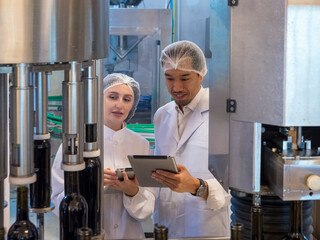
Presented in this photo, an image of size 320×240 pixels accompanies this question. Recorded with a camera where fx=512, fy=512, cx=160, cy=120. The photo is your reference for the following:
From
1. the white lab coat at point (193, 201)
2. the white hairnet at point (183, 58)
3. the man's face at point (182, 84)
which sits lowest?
the white lab coat at point (193, 201)

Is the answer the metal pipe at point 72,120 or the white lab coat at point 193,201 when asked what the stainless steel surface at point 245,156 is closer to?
the metal pipe at point 72,120

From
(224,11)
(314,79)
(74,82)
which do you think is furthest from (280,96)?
(74,82)

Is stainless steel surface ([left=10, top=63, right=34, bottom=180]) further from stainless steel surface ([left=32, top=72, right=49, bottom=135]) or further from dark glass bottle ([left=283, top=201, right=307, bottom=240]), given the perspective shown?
dark glass bottle ([left=283, top=201, right=307, bottom=240])

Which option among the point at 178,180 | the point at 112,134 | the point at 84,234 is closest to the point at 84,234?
the point at 84,234

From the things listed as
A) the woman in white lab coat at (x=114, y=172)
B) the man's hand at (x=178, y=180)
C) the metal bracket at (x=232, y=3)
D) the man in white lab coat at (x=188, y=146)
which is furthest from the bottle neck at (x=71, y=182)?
the man in white lab coat at (x=188, y=146)

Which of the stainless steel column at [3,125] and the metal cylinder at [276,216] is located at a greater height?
the stainless steel column at [3,125]

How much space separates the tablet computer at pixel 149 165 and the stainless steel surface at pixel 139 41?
99 centimetres

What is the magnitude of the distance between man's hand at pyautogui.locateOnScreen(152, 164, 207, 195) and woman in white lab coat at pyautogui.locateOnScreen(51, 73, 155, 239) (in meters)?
0.19

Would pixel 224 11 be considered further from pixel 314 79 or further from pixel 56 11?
pixel 56 11

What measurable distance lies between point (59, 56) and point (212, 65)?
0.57m

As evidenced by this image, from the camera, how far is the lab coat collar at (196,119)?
238 centimetres

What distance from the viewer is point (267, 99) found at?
100cm

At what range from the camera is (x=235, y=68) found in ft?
3.51

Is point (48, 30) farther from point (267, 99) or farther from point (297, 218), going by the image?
point (297, 218)
